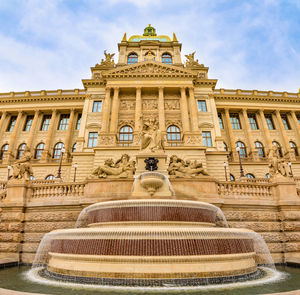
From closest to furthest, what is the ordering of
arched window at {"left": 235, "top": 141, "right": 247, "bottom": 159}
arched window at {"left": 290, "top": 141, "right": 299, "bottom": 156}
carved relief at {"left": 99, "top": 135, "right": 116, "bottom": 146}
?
carved relief at {"left": 99, "top": 135, "right": 116, "bottom": 146}
arched window at {"left": 235, "top": 141, "right": 247, "bottom": 159}
arched window at {"left": 290, "top": 141, "right": 299, "bottom": 156}

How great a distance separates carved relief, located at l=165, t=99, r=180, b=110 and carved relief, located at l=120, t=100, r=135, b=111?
546 cm

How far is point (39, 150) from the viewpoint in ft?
124

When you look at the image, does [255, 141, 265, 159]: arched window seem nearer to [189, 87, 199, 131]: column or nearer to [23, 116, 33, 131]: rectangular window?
[189, 87, 199, 131]: column

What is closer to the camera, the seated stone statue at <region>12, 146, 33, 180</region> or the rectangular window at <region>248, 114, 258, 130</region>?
the seated stone statue at <region>12, 146, 33, 180</region>

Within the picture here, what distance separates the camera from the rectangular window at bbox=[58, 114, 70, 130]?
3972 centimetres

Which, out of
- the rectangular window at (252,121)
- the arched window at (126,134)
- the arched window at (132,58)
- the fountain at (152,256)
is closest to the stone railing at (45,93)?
the arched window at (132,58)

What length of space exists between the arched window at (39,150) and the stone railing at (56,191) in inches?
1154

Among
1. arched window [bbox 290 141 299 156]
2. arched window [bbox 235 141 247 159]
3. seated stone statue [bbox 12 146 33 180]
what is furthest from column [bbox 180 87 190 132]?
seated stone statue [bbox 12 146 33 180]

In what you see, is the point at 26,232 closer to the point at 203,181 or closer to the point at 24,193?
the point at 24,193

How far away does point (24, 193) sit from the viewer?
35.0 ft

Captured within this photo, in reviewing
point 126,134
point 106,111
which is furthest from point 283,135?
point 106,111

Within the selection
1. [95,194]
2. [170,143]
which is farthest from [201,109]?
[95,194]

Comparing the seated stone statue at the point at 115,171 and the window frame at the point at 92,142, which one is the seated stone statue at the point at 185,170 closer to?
the seated stone statue at the point at 115,171

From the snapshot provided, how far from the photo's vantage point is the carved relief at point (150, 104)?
3406 centimetres
